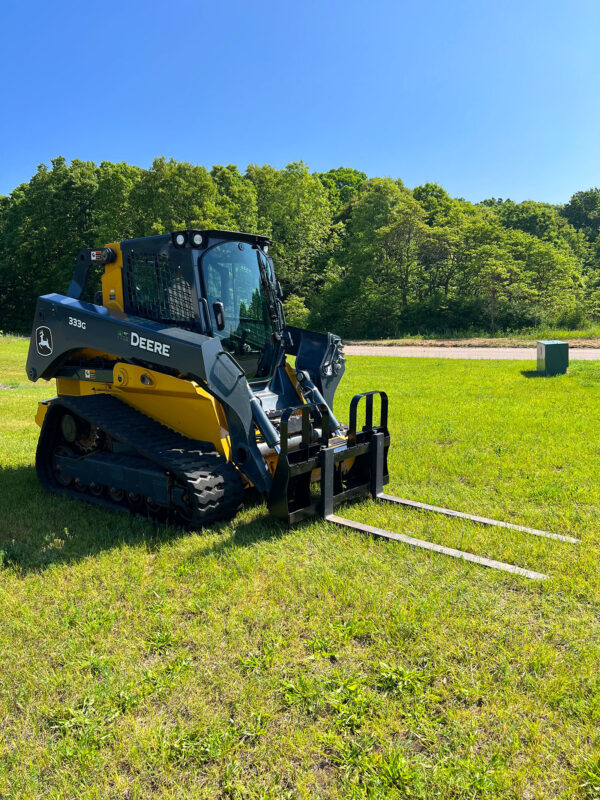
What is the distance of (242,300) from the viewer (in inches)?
227

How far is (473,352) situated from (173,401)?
2215 cm

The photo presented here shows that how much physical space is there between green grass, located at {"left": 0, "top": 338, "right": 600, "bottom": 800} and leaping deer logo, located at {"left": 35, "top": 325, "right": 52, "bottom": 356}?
1.61 m

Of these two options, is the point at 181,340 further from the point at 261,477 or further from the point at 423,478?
the point at 423,478

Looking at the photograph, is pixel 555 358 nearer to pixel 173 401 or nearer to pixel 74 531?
pixel 173 401

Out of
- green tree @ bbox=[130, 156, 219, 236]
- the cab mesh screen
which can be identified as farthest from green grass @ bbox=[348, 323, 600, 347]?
the cab mesh screen

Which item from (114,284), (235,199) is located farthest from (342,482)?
(235,199)

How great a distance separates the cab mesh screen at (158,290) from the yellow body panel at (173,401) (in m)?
0.63

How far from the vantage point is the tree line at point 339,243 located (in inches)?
1404

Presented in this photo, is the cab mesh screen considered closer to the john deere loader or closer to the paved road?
the john deere loader

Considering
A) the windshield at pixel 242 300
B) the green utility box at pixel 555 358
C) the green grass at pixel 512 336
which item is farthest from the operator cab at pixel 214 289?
the green grass at pixel 512 336


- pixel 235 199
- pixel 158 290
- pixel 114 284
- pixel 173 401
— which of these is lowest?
pixel 173 401

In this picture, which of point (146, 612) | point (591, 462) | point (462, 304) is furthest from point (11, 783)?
point (462, 304)

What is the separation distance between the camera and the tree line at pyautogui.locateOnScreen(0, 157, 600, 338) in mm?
35656

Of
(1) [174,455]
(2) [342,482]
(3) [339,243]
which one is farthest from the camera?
(3) [339,243]
